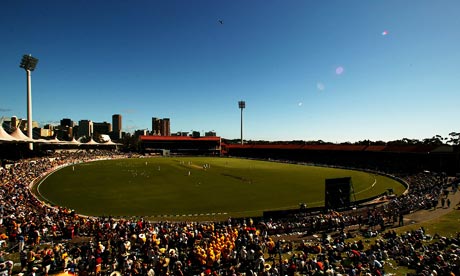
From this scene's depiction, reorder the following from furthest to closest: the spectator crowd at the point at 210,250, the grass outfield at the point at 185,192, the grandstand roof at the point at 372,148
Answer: the grandstand roof at the point at 372,148 < the grass outfield at the point at 185,192 < the spectator crowd at the point at 210,250

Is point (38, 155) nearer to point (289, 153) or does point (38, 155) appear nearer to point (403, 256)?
point (289, 153)

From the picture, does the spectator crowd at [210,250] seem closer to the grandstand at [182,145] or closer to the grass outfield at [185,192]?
the grass outfield at [185,192]

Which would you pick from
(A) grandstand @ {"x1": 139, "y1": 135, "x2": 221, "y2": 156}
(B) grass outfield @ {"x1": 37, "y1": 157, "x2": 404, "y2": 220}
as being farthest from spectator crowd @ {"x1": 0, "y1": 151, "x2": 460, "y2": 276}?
(A) grandstand @ {"x1": 139, "y1": 135, "x2": 221, "y2": 156}

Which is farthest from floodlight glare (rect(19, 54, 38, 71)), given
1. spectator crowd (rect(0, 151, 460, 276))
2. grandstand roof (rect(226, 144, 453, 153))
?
spectator crowd (rect(0, 151, 460, 276))

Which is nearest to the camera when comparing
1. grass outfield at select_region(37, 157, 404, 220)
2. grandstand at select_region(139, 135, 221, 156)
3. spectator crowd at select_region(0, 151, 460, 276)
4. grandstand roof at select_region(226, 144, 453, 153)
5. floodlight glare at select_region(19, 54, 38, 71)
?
spectator crowd at select_region(0, 151, 460, 276)

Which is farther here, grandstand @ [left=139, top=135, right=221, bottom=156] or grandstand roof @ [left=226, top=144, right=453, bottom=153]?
grandstand @ [left=139, top=135, right=221, bottom=156]

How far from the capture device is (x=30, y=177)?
153 ft

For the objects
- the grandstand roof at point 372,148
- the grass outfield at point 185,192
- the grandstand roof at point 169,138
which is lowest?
the grass outfield at point 185,192

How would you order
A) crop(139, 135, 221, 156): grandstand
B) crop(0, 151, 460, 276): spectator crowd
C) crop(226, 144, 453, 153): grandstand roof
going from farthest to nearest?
1. crop(139, 135, 221, 156): grandstand
2. crop(226, 144, 453, 153): grandstand roof
3. crop(0, 151, 460, 276): spectator crowd

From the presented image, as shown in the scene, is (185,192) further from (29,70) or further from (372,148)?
(29,70)

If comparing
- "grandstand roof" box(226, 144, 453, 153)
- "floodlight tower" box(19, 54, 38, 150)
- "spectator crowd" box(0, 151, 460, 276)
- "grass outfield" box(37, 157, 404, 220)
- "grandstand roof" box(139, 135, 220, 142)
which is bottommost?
"grass outfield" box(37, 157, 404, 220)

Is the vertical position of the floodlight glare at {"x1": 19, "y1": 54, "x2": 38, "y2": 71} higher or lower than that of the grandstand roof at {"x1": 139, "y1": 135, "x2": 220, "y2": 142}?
higher

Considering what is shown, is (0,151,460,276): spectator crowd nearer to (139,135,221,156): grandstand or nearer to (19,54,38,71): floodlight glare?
(19,54,38,71): floodlight glare

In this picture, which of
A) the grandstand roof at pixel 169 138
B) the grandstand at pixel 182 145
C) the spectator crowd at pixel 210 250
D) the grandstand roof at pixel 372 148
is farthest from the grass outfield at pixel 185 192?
the grandstand roof at pixel 169 138
